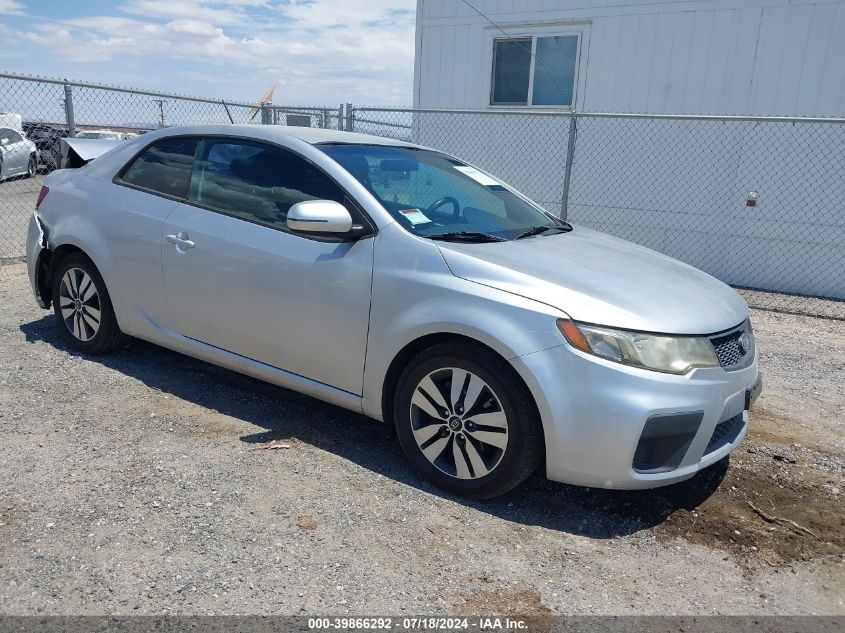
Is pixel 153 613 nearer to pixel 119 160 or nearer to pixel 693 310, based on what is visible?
pixel 693 310

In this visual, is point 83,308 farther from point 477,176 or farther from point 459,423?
point 459,423

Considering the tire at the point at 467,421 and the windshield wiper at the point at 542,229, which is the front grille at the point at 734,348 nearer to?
the tire at the point at 467,421

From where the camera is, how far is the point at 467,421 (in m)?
3.02

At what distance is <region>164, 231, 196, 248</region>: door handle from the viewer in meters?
3.81

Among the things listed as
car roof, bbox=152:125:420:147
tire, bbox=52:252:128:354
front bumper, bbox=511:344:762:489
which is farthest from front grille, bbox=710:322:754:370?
tire, bbox=52:252:128:354

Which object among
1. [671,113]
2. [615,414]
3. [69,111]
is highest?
[671,113]

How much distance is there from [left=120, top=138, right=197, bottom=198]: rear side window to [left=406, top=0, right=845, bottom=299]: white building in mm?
4704

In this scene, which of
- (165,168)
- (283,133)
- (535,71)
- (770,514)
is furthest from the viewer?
(535,71)

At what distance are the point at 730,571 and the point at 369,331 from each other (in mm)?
1881

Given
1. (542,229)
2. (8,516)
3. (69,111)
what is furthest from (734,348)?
(69,111)

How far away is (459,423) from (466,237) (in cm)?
94

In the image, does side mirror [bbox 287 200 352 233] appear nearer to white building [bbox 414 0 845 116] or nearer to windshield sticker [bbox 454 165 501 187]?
windshield sticker [bbox 454 165 501 187]

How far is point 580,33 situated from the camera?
8.56m

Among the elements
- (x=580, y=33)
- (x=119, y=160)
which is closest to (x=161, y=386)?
(x=119, y=160)
